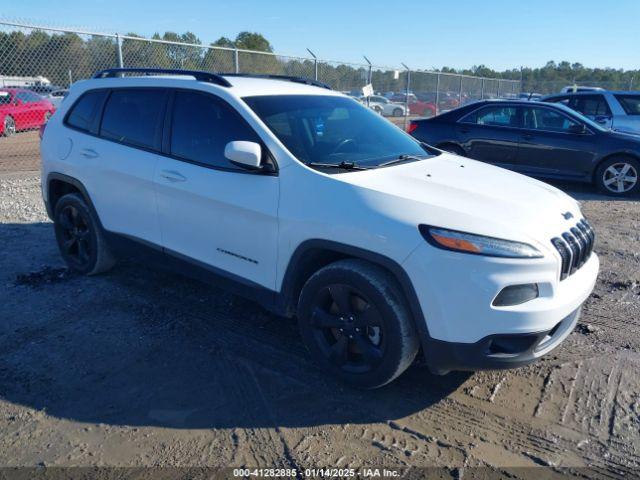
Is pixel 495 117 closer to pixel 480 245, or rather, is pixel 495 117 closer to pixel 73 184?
pixel 73 184

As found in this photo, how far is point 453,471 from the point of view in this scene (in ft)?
8.88

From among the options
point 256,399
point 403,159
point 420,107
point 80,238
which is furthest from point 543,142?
point 420,107

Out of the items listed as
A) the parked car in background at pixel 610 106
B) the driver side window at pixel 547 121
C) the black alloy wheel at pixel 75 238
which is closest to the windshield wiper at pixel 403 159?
the black alloy wheel at pixel 75 238

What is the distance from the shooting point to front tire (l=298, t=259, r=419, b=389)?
303cm

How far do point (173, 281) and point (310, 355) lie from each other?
202 centimetres

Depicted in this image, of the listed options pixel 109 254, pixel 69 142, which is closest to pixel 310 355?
pixel 109 254

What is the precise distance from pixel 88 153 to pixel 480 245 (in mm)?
3496

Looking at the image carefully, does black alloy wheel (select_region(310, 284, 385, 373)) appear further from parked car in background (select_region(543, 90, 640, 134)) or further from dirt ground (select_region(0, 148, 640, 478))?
parked car in background (select_region(543, 90, 640, 134))

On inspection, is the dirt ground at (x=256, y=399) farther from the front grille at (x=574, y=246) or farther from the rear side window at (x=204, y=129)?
the rear side window at (x=204, y=129)

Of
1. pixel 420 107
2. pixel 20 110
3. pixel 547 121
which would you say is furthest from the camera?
pixel 420 107

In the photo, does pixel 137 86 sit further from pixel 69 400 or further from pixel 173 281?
pixel 69 400

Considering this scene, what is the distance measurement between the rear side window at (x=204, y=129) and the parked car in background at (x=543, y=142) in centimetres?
651

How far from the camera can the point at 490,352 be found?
2.90m

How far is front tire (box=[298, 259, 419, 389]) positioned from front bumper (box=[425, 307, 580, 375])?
0.62ft
